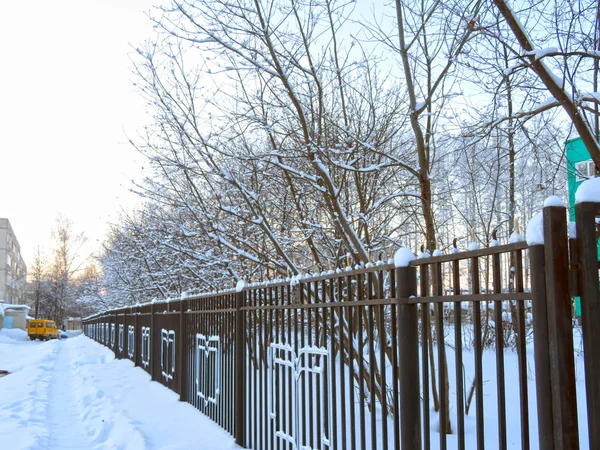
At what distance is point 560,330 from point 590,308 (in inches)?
5.7

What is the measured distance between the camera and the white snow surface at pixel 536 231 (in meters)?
2.34

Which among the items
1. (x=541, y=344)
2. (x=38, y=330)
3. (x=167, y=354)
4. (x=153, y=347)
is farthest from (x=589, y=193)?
(x=38, y=330)

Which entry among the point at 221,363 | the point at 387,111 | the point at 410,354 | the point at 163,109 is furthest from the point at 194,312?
the point at 410,354

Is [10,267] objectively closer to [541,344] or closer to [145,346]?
[145,346]

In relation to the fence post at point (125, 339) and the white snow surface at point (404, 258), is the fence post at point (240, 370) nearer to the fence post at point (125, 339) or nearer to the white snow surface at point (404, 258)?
the white snow surface at point (404, 258)

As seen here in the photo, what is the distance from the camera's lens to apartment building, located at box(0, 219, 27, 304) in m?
82.2

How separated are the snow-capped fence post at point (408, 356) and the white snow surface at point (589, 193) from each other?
128 cm

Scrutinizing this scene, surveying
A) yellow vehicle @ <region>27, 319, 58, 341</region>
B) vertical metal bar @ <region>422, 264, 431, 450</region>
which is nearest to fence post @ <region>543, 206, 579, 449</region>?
vertical metal bar @ <region>422, 264, 431, 450</region>

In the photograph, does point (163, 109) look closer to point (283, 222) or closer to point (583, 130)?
point (283, 222)

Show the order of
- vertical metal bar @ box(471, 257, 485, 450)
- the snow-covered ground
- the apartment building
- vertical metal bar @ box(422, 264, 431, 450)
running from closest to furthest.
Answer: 1. vertical metal bar @ box(471, 257, 485, 450)
2. vertical metal bar @ box(422, 264, 431, 450)
3. the snow-covered ground
4. the apartment building

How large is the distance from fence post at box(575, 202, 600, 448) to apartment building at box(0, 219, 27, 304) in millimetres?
78374

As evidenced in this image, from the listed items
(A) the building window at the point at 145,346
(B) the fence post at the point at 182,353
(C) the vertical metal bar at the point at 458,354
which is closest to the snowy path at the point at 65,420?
(B) the fence post at the point at 182,353

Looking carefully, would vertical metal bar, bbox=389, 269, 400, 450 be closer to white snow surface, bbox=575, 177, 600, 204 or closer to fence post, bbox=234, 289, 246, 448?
white snow surface, bbox=575, 177, 600, 204

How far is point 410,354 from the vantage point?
3.43m
